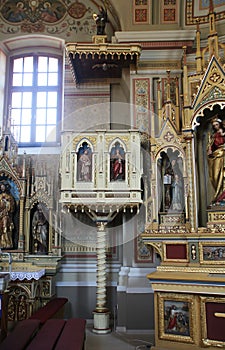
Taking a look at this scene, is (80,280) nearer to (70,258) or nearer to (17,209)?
(70,258)

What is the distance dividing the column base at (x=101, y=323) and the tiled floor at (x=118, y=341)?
0.28 ft

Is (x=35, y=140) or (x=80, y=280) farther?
(x=35, y=140)

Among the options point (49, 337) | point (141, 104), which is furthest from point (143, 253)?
point (49, 337)

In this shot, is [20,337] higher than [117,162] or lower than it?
lower

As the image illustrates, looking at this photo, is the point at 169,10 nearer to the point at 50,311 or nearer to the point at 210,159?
the point at 210,159

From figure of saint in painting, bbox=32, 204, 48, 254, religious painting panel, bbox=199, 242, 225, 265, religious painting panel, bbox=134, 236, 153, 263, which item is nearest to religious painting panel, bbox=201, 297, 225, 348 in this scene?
religious painting panel, bbox=199, 242, 225, 265

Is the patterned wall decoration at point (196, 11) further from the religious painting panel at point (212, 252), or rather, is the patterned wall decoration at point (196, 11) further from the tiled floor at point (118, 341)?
the tiled floor at point (118, 341)

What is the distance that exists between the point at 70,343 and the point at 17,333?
60cm

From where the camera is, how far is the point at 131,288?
20.2 feet

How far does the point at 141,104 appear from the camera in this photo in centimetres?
700

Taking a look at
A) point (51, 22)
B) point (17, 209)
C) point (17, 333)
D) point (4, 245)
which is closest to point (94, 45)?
point (51, 22)

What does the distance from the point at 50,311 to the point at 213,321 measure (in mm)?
2534

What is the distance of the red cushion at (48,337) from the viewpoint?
3322mm

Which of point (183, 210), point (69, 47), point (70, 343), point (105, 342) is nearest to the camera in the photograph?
point (70, 343)
